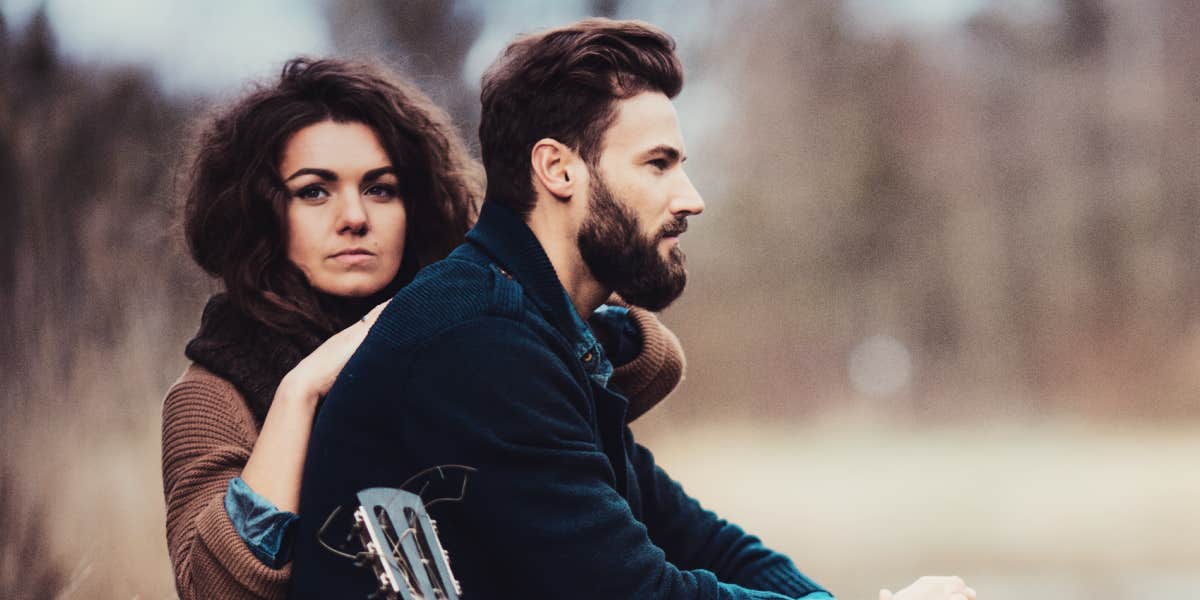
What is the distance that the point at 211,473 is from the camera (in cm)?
221

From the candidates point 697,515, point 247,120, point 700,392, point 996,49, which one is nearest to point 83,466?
point 247,120

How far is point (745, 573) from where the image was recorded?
8.14ft

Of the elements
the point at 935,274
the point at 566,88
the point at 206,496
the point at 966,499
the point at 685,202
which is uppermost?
the point at 935,274

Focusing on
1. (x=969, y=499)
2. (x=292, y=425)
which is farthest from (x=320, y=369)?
(x=969, y=499)

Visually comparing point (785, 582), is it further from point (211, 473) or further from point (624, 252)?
point (211, 473)

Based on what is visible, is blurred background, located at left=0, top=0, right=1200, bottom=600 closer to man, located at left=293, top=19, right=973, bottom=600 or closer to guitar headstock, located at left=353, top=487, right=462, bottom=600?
man, located at left=293, top=19, right=973, bottom=600

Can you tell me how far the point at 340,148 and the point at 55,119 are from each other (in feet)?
9.90

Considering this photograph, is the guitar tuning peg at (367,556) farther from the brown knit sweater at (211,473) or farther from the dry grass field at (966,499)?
the dry grass field at (966,499)

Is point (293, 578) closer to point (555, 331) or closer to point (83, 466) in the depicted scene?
point (555, 331)

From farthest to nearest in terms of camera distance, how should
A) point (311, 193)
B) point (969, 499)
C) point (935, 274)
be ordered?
point (935, 274), point (969, 499), point (311, 193)

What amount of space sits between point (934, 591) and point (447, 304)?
93 centimetres

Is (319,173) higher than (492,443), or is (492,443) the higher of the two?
(319,173)

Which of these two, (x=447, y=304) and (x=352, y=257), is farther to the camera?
(x=352, y=257)

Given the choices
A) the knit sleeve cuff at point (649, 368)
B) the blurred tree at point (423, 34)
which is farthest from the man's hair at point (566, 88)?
the blurred tree at point (423, 34)
